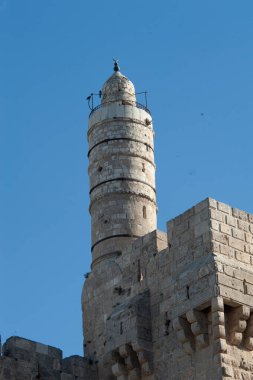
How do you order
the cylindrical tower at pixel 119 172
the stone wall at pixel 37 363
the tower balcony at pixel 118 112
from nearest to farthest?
1. the stone wall at pixel 37 363
2. the cylindrical tower at pixel 119 172
3. the tower balcony at pixel 118 112

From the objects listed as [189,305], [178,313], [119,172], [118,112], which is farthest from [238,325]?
[118,112]

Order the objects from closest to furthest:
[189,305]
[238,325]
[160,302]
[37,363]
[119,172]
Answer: [238,325]
[189,305]
[160,302]
[37,363]
[119,172]

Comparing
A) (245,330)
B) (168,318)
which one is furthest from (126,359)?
(245,330)

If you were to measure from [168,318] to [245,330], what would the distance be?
4.38 feet

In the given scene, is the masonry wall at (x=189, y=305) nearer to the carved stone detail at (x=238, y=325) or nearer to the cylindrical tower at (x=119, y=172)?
the carved stone detail at (x=238, y=325)

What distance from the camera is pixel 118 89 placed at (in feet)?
77.9

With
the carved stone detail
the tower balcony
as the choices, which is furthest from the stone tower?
the tower balcony

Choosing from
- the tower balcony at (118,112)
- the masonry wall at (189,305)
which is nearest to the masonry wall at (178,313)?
the masonry wall at (189,305)

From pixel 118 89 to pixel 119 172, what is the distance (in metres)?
2.36

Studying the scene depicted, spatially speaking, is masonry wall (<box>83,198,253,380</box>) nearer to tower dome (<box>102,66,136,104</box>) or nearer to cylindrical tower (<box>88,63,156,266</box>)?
cylindrical tower (<box>88,63,156,266</box>)

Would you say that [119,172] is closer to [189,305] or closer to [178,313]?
[178,313]

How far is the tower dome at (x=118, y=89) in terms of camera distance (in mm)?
23547

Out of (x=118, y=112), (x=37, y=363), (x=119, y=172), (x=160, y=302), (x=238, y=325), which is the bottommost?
(x=238, y=325)

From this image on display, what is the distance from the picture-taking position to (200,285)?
659 inches
